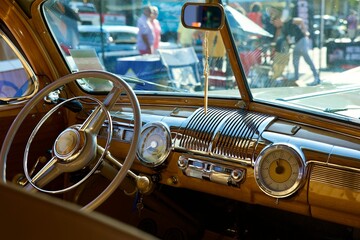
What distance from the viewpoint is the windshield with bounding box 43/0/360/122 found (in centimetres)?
275

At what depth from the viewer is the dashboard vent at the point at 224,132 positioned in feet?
8.74

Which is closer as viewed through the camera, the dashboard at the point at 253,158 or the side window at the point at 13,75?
the dashboard at the point at 253,158

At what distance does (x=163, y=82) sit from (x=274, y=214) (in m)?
0.96

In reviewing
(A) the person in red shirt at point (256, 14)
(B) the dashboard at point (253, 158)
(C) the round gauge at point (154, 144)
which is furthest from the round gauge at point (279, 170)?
(A) the person in red shirt at point (256, 14)

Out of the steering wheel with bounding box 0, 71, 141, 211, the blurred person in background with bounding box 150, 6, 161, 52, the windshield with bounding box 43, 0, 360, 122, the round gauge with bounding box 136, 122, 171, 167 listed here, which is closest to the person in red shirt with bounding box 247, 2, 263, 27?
the windshield with bounding box 43, 0, 360, 122

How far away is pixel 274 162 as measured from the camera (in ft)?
8.30

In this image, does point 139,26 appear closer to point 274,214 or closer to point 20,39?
point 20,39

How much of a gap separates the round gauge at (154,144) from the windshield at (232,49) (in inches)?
12.0

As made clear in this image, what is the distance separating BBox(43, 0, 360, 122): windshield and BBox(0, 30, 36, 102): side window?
27 cm

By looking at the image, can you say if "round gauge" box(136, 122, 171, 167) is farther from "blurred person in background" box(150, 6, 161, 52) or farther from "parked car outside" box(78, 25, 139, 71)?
"parked car outside" box(78, 25, 139, 71)

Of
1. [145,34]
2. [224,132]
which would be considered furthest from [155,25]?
[224,132]

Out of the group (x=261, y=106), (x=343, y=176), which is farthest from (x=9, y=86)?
(x=343, y=176)

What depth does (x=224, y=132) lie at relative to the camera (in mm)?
2738

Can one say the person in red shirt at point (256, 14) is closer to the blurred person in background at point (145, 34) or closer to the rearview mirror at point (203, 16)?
the rearview mirror at point (203, 16)
